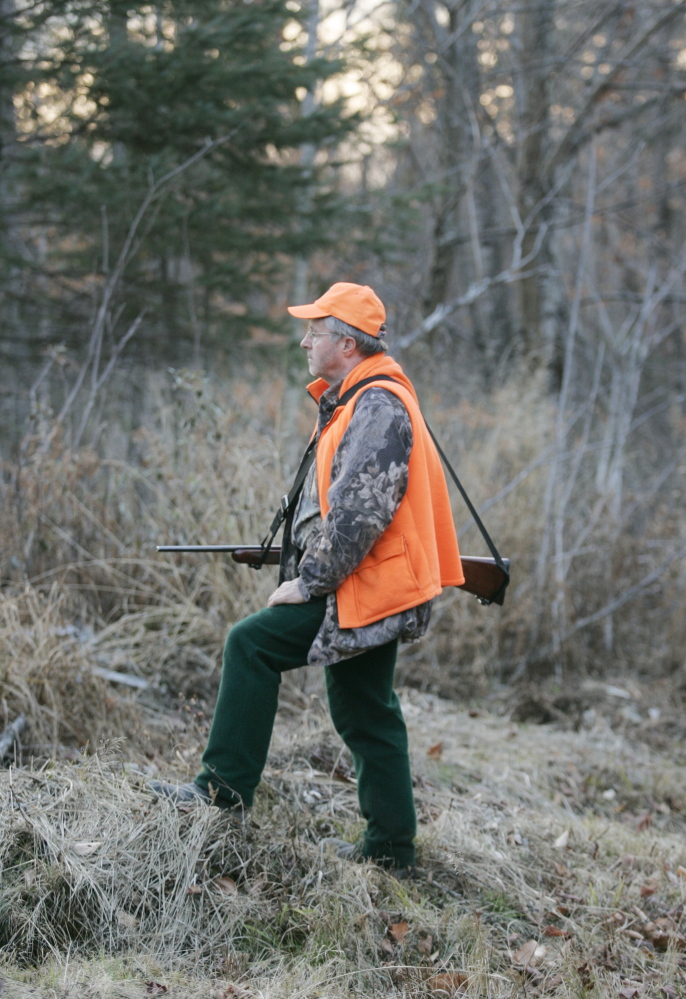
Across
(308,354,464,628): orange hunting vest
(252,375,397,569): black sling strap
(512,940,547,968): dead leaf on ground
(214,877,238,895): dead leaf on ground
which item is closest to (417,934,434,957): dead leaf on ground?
(512,940,547,968): dead leaf on ground

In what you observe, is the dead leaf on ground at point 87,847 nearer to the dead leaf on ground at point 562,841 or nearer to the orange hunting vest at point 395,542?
the orange hunting vest at point 395,542

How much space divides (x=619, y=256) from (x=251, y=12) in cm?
1223

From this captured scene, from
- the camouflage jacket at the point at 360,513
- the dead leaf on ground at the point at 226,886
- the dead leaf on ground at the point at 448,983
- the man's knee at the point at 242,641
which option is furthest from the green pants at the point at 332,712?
the dead leaf on ground at the point at 448,983

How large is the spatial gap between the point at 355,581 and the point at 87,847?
1.25 metres

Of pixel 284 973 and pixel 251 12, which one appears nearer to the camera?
pixel 284 973

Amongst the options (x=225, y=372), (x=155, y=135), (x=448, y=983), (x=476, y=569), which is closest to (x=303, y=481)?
(x=476, y=569)

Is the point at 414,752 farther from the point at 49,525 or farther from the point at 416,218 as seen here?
the point at 416,218

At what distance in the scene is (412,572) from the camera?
9.00ft

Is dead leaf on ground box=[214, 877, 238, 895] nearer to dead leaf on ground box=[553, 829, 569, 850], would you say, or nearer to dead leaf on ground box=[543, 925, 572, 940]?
dead leaf on ground box=[543, 925, 572, 940]

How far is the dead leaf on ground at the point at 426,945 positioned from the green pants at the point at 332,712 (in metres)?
0.31

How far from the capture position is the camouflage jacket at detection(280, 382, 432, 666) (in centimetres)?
265

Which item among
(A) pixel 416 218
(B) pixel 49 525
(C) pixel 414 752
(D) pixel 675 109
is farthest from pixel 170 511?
(D) pixel 675 109

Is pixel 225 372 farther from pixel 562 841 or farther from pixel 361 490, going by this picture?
pixel 361 490

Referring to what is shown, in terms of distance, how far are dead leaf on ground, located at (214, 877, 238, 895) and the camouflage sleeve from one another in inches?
40.7
